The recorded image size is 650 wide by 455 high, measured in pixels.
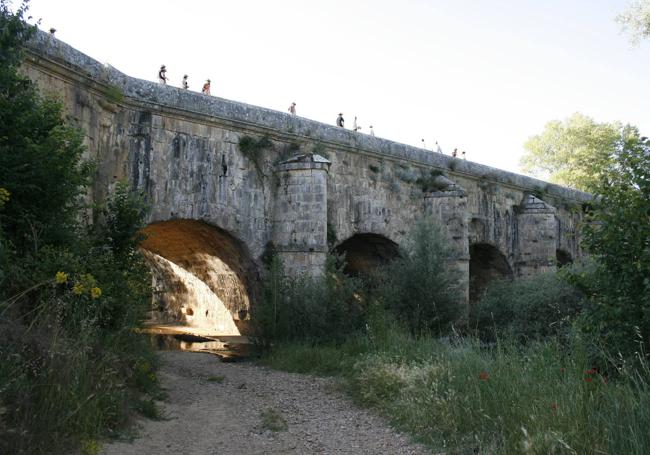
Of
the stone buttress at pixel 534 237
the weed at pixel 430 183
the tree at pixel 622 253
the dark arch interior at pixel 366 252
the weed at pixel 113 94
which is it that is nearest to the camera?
the tree at pixel 622 253

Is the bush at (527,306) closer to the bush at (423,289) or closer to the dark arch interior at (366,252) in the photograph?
the bush at (423,289)

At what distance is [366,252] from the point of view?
15.5 metres

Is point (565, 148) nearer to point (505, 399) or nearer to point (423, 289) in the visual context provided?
point (423, 289)

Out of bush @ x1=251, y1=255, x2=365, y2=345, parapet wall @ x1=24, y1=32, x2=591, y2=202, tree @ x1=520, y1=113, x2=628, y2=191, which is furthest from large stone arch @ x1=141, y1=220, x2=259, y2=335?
tree @ x1=520, y1=113, x2=628, y2=191

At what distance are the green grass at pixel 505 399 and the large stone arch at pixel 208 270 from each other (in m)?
4.19

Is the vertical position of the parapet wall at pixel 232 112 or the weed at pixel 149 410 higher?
the parapet wall at pixel 232 112

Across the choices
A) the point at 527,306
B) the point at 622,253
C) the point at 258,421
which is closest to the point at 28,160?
the point at 258,421

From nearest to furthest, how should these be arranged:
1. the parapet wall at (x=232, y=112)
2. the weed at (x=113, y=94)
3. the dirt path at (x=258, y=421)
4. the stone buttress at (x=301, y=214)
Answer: the dirt path at (x=258, y=421) → the parapet wall at (x=232, y=112) → the weed at (x=113, y=94) → the stone buttress at (x=301, y=214)

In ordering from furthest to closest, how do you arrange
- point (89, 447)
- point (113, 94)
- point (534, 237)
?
point (534, 237) < point (113, 94) < point (89, 447)

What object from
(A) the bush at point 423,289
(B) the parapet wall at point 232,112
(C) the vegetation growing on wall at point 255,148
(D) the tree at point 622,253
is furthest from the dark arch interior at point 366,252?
(D) the tree at point 622,253

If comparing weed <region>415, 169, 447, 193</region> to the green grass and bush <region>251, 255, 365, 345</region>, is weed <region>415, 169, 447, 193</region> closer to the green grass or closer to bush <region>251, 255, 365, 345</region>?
bush <region>251, 255, 365, 345</region>

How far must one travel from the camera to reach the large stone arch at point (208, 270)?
11.7 meters

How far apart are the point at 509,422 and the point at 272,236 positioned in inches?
297

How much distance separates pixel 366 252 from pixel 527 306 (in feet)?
14.1
